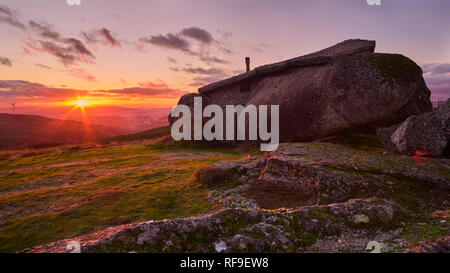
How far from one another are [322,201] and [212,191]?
3.93m

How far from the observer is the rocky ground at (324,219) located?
3.27 m

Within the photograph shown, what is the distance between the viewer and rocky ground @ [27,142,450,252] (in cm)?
327

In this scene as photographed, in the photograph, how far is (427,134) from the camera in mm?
8344

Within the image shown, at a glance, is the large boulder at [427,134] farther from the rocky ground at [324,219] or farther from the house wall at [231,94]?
the house wall at [231,94]

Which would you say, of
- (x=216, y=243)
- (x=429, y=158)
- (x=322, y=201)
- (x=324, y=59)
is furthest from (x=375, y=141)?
(x=216, y=243)

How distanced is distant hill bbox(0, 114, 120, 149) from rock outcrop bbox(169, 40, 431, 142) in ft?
259

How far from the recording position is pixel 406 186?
20.6 ft

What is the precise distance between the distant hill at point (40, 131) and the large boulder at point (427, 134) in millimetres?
86160
